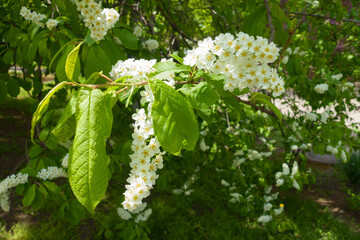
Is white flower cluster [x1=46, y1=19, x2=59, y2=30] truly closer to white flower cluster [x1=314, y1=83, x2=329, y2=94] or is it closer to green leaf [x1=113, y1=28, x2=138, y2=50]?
green leaf [x1=113, y1=28, x2=138, y2=50]

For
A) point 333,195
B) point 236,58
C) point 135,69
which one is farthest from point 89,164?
point 333,195

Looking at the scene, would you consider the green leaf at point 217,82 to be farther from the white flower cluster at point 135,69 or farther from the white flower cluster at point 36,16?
the white flower cluster at point 36,16

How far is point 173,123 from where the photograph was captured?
0.62 m

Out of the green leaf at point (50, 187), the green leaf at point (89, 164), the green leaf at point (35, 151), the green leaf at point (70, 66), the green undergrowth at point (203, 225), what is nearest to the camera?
the green leaf at point (89, 164)

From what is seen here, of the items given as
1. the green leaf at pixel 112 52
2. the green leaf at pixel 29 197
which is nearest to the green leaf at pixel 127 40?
the green leaf at pixel 112 52

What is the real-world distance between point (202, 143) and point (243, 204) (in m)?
1.08

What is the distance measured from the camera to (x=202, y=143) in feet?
9.04

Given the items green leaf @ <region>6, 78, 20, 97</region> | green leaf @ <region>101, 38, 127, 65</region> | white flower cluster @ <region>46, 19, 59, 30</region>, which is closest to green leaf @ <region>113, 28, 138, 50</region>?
green leaf @ <region>101, 38, 127, 65</region>

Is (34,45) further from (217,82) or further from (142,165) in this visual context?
(217,82)

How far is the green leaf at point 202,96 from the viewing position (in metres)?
0.83

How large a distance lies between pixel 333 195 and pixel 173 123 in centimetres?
451

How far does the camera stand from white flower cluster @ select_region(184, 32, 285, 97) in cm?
95

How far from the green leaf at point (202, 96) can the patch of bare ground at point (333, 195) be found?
344 centimetres

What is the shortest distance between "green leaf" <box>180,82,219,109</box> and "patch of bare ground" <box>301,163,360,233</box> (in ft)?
11.3
